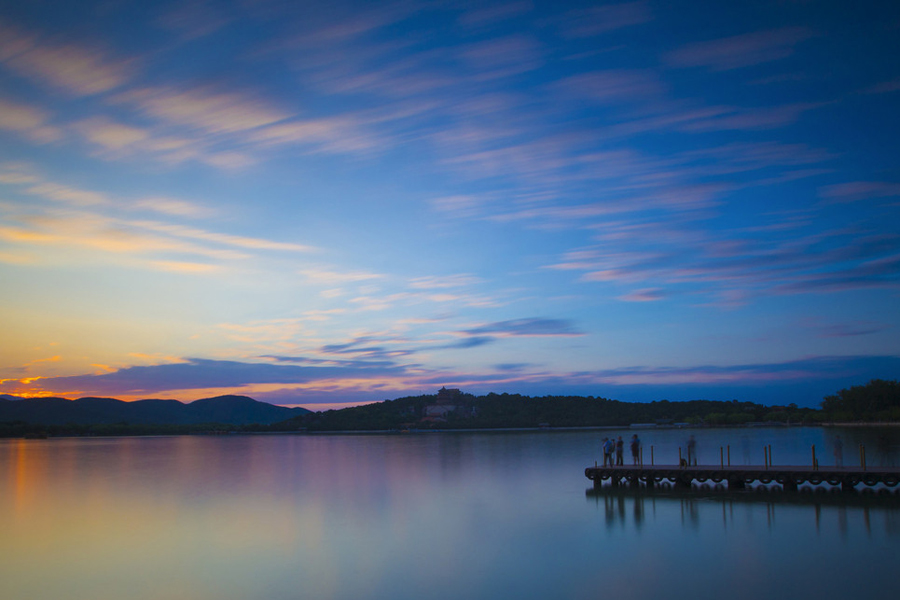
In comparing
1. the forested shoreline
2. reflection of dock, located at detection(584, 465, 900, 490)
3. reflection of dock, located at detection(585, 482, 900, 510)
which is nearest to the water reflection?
reflection of dock, located at detection(585, 482, 900, 510)

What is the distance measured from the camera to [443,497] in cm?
2773

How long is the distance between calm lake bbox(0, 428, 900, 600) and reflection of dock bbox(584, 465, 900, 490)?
1.96 ft

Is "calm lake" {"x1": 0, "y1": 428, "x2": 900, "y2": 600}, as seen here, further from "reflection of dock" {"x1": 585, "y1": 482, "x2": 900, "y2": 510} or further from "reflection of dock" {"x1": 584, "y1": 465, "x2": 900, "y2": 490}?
"reflection of dock" {"x1": 584, "y1": 465, "x2": 900, "y2": 490}

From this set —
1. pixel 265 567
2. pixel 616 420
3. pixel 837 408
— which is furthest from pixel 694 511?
pixel 616 420

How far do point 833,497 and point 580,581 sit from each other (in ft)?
44.3

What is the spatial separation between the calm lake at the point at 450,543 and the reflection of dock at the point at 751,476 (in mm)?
598

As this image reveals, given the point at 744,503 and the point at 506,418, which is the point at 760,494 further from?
the point at 506,418

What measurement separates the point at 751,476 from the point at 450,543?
42.6 ft

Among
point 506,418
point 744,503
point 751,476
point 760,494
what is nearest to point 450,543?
point 744,503

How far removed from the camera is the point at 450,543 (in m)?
17.9

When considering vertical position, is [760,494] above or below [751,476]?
below

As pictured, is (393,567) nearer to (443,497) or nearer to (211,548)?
(211,548)

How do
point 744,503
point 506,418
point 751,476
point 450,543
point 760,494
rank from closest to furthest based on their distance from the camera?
point 450,543 → point 744,503 → point 760,494 → point 751,476 → point 506,418

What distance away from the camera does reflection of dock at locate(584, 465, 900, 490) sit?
23.3m
